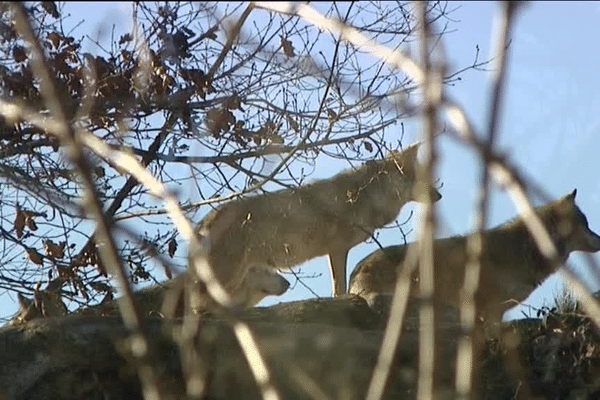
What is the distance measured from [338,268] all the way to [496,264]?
2.00 meters

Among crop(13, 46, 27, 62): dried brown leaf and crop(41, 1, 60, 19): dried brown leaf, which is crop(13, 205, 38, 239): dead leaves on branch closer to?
crop(13, 46, 27, 62): dried brown leaf

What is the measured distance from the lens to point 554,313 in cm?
825

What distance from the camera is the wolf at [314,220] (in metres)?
11.0

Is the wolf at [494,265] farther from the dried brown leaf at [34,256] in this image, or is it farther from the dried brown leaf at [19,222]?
the dried brown leaf at [19,222]

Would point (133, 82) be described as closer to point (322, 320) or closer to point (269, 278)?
point (322, 320)

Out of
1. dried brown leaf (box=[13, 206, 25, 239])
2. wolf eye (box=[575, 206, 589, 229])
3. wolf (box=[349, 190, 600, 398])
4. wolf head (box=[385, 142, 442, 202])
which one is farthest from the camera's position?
wolf eye (box=[575, 206, 589, 229])

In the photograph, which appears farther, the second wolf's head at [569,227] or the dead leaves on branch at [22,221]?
the second wolf's head at [569,227]

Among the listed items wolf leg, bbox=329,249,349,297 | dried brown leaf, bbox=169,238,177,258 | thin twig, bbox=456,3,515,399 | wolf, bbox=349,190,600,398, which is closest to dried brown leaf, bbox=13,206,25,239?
dried brown leaf, bbox=169,238,177,258

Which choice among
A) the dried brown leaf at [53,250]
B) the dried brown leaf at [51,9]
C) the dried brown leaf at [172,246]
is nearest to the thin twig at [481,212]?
the dried brown leaf at [51,9]

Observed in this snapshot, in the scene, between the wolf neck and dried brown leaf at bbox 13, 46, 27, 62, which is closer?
dried brown leaf at bbox 13, 46, 27, 62

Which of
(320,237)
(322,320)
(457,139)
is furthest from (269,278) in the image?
(457,139)

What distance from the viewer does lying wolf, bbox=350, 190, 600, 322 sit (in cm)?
1016

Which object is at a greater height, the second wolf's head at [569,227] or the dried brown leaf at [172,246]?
the second wolf's head at [569,227]

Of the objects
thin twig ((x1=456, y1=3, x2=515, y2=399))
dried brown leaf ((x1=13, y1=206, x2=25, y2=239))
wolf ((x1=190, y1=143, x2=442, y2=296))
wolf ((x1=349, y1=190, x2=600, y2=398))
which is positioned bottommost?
thin twig ((x1=456, y1=3, x2=515, y2=399))
